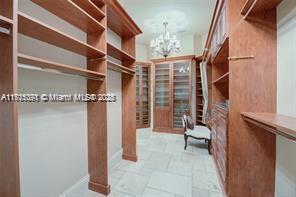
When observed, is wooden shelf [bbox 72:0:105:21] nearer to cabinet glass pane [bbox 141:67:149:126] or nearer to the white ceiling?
the white ceiling

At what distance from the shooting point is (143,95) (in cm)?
561

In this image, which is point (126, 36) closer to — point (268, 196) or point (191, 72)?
point (191, 72)

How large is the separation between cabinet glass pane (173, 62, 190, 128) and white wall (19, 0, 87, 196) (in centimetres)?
332

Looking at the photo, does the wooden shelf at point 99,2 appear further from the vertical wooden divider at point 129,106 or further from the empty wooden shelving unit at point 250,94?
the empty wooden shelving unit at point 250,94

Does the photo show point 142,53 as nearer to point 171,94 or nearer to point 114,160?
point 171,94

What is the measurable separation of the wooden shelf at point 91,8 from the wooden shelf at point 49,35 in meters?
0.45

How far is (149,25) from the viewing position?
406 centimetres

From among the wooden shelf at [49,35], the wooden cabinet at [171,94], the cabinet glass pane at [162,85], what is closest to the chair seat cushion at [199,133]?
the wooden cabinet at [171,94]

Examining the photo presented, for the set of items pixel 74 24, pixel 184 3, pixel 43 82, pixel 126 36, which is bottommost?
pixel 43 82

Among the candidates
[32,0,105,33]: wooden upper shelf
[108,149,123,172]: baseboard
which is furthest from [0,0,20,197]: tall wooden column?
[108,149,123,172]: baseboard

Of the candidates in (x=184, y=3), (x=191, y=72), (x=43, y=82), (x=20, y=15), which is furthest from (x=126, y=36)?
(x=191, y=72)

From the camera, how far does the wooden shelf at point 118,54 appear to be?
7.25 ft

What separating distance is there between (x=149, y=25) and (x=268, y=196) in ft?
13.2

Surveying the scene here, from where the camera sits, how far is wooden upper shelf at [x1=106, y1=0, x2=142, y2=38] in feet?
6.53
